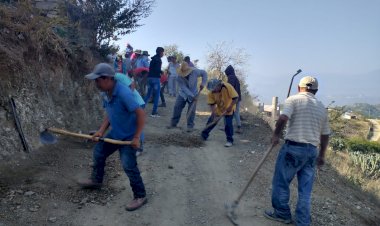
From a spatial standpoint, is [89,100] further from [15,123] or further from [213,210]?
[213,210]

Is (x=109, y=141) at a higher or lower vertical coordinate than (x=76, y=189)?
higher

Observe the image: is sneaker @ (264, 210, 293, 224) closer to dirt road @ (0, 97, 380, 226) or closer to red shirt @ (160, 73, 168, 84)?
dirt road @ (0, 97, 380, 226)

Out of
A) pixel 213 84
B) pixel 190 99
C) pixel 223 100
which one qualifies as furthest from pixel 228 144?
pixel 190 99

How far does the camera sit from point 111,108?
175 inches

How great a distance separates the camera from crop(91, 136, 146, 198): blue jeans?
450 cm

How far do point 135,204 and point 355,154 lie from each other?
44.7 feet

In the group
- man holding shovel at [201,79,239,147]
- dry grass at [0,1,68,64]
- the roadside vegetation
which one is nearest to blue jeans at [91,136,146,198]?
dry grass at [0,1,68,64]

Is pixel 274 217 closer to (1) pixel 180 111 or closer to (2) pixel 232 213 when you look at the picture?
(2) pixel 232 213

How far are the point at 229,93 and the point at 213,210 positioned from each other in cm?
332

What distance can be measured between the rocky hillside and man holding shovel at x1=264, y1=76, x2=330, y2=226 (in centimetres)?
382

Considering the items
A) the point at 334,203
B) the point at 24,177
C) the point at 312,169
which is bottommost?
the point at 334,203

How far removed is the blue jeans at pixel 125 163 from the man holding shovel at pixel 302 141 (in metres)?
1.80

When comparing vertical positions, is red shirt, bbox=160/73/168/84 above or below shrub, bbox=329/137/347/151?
above

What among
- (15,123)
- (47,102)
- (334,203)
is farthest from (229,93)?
(15,123)
